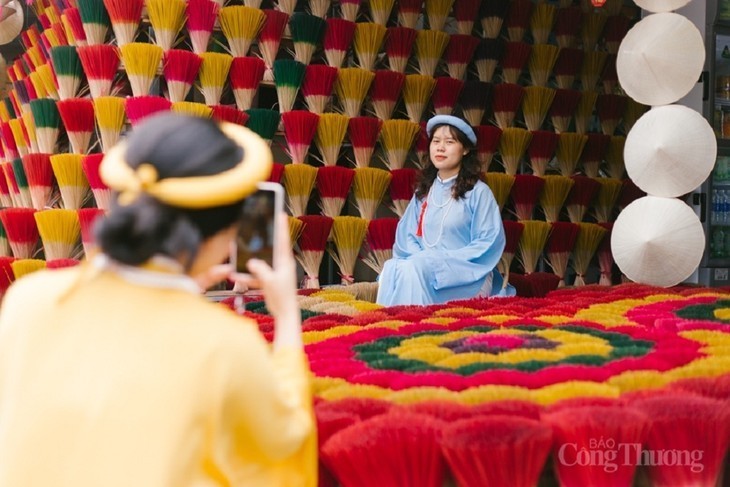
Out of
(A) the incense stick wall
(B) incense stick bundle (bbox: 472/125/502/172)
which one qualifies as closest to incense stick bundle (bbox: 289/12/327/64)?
(A) the incense stick wall

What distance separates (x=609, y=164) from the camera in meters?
4.66

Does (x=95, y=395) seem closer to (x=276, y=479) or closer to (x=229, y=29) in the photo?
(x=276, y=479)

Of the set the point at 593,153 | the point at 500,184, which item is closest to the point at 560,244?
the point at 500,184

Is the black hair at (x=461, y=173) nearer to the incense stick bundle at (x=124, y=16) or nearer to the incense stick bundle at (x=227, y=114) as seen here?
the incense stick bundle at (x=227, y=114)

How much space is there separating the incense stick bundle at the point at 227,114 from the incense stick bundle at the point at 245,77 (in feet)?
0.45

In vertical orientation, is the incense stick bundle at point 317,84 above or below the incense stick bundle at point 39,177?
above

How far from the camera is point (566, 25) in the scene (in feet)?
14.7

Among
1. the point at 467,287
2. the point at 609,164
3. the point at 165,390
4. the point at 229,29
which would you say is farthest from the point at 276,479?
the point at 609,164

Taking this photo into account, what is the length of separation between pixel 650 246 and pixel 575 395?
1.96 meters

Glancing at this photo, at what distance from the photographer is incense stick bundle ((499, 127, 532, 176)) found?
4.23 metres

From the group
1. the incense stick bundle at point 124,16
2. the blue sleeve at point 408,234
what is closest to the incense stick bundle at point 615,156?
the blue sleeve at point 408,234

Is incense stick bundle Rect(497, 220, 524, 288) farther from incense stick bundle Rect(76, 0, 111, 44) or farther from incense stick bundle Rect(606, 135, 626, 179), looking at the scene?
incense stick bundle Rect(76, 0, 111, 44)

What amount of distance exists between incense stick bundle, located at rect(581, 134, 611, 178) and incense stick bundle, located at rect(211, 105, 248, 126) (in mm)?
1974

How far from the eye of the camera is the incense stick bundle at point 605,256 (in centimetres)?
448
